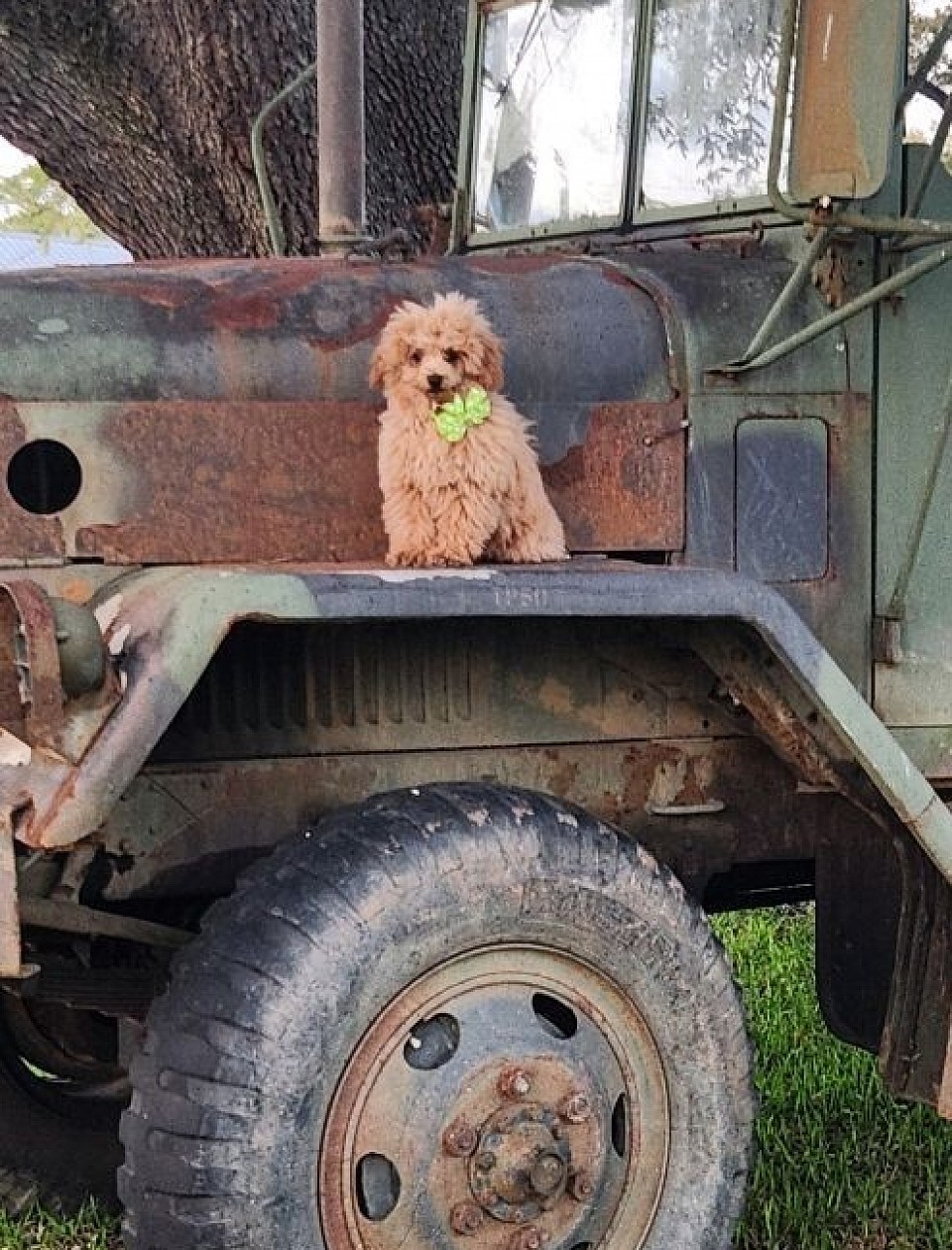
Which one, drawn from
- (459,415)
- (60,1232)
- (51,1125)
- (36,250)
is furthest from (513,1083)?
(36,250)

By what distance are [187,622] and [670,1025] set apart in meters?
1.04

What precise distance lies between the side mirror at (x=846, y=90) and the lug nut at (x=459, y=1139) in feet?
5.23

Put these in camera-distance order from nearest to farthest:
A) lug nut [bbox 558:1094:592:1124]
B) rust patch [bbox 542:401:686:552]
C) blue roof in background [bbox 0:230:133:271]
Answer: lug nut [bbox 558:1094:592:1124]
rust patch [bbox 542:401:686:552]
blue roof in background [bbox 0:230:133:271]

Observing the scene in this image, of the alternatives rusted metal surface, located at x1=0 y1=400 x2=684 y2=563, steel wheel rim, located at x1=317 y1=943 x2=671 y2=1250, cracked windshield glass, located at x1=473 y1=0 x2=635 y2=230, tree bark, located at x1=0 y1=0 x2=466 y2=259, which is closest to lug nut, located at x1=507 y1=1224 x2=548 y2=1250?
steel wheel rim, located at x1=317 y1=943 x2=671 y2=1250

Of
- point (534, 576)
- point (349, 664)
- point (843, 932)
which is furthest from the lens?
point (843, 932)

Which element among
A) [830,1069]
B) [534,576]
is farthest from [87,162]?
[534,576]

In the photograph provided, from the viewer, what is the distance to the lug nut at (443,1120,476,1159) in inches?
120

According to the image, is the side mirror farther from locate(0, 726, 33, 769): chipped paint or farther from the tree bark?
the tree bark

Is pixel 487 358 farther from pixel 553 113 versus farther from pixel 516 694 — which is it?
pixel 553 113

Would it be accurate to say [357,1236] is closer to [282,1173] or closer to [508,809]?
[282,1173]

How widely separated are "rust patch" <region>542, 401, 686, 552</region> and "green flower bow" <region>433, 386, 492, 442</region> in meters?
0.31

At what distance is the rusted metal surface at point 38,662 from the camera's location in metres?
2.79

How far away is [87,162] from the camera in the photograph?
7684 millimetres

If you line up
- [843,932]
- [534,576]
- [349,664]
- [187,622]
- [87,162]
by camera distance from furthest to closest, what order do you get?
[87,162] < [843,932] < [349,664] < [534,576] < [187,622]
